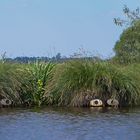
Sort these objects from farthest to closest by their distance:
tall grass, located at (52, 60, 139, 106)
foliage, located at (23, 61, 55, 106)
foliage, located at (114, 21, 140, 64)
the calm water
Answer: foliage, located at (114, 21, 140, 64), foliage, located at (23, 61, 55, 106), tall grass, located at (52, 60, 139, 106), the calm water

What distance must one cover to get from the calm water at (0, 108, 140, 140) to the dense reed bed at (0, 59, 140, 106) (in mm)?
828

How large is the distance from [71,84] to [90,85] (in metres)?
0.62

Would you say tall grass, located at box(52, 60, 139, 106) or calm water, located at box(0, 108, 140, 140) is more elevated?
tall grass, located at box(52, 60, 139, 106)

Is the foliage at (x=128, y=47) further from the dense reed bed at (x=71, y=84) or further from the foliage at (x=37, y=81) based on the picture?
the foliage at (x=37, y=81)

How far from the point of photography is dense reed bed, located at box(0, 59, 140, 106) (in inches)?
702

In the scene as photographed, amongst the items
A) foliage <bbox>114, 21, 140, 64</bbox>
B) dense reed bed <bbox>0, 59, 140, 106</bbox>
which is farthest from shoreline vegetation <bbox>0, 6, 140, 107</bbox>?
foliage <bbox>114, 21, 140, 64</bbox>

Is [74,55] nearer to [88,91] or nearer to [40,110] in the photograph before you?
[88,91]

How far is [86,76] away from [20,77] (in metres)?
2.24

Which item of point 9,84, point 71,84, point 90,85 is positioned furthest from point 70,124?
point 9,84

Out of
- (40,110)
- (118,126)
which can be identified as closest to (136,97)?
(40,110)

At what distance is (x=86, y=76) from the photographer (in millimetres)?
17953

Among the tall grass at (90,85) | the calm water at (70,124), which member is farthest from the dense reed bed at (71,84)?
the calm water at (70,124)

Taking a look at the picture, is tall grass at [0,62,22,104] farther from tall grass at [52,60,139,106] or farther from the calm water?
tall grass at [52,60,139,106]

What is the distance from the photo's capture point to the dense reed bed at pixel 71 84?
17828 millimetres
